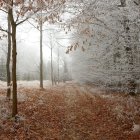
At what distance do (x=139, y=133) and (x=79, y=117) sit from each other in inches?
157

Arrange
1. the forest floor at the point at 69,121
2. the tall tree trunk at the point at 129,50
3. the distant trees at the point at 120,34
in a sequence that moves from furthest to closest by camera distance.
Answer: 1. the tall tree trunk at the point at 129,50
2. the distant trees at the point at 120,34
3. the forest floor at the point at 69,121

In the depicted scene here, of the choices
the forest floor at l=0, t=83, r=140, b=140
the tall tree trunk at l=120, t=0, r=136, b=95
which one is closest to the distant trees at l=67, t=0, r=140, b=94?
the tall tree trunk at l=120, t=0, r=136, b=95

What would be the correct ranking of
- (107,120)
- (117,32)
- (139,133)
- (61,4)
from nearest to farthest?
(61,4), (139,133), (107,120), (117,32)

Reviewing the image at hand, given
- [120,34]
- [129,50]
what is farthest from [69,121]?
[120,34]

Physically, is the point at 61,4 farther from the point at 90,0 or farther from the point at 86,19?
the point at 90,0

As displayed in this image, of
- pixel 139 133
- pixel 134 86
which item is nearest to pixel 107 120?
pixel 139 133

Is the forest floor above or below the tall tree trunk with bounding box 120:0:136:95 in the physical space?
below

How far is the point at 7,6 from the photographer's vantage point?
46.0 feet

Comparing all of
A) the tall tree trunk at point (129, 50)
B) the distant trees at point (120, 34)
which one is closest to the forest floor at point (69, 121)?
the tall tree trunk at point (129, 50)

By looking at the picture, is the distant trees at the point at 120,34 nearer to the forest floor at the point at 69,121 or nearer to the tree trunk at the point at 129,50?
the tree trunk at the point at 129,50

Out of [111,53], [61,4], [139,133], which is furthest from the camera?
[111,53]

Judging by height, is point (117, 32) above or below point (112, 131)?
above

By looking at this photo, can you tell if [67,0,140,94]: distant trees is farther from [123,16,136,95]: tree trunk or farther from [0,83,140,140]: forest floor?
[0,83,140,140]: forest floor

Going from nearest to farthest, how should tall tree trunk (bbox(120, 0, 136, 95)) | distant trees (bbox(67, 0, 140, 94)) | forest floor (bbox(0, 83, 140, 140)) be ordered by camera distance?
forest floor (bbox(0, 83, 140, 140)) < distant trees (bbox(67, 0, 140, 94)) < tall tree trunk (bbox(120, 0, 136, 95))
